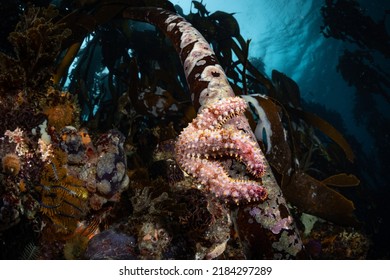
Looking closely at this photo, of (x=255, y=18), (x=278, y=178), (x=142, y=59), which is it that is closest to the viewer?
(x=278, y=178)

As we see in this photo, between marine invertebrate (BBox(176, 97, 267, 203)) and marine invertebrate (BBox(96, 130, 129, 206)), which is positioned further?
marine invertebrate (BBox(96, 130, 129, 206))

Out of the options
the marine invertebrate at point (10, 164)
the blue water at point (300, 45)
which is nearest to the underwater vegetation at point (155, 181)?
the marine invertebrate at point (10, 164)

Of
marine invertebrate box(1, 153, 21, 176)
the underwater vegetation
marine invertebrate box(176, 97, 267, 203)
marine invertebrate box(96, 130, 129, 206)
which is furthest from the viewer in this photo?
marine invertebrate box(96, 130, 129, 206)

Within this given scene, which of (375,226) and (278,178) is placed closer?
(278,178)

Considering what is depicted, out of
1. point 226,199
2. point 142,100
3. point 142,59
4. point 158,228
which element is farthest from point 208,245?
point 142,59

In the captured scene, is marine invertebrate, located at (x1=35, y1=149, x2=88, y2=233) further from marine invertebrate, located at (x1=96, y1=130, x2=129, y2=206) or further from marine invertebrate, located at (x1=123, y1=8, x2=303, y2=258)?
marine invertebrate, located at (x1=123, y1=8, x2=303, y2=258)

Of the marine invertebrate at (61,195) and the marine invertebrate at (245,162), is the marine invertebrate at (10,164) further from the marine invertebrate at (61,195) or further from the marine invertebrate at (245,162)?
the marine invertebrate at (245,162)

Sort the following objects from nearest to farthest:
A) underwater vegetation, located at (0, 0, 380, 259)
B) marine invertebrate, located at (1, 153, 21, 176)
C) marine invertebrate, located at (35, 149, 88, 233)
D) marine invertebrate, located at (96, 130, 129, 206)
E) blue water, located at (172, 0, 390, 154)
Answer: underwater vegetation, located at (0, 0, 380, 259), marine invertebrate, located at (1, 153, 21, 176), marine invertebrate, located at (35, 149, 88, 233), marine invertebrate, located at (96, 130, 129, 206), blue water, located at (172, 0, 390, 154)

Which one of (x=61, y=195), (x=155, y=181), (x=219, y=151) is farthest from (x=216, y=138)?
(x=61, y=195)

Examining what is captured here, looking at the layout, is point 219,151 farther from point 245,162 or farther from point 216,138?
point 245,162

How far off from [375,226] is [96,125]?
852 centimetres

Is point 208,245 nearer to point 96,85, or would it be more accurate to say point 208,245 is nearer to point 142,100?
point 142,100

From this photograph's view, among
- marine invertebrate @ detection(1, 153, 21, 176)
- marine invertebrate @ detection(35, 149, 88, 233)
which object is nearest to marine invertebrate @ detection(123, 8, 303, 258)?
marine invertebrate @ detection(35, 149, 88, 233)
